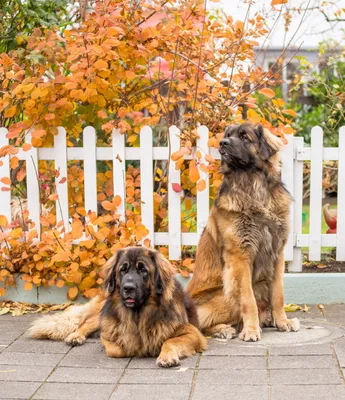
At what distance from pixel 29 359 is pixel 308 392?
1.94 m

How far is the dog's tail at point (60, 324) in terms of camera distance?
529 centimetres

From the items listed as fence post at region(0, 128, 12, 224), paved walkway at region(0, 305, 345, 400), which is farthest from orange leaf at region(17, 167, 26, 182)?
paved walkway at region(0, 305, 345, 400)

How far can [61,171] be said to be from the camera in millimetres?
6484

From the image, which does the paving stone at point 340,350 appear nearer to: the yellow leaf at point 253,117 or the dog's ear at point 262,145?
the dog's ear at point 262,145

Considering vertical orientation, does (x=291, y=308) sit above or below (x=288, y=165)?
below

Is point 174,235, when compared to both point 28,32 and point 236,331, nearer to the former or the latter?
point 236,331

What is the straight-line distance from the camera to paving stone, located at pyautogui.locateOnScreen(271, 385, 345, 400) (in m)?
3.86

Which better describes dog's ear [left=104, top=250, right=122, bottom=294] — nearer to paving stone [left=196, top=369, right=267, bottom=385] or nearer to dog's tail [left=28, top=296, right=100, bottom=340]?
dog's tail [left=28, top=296, right=100, bottom=340]

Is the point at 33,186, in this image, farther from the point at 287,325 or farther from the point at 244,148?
the point at 287,325

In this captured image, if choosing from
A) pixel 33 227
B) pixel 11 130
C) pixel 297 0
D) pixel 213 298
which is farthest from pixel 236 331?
pixel 297 0

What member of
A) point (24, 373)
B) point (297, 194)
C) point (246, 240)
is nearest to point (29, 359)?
point (24, 373)

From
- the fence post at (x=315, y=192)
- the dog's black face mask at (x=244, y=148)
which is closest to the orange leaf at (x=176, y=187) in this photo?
the dog's black face mask at (x=244, y=148)

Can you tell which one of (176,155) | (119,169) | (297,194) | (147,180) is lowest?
(297,194)

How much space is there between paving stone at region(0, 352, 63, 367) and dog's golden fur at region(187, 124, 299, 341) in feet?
3.87
